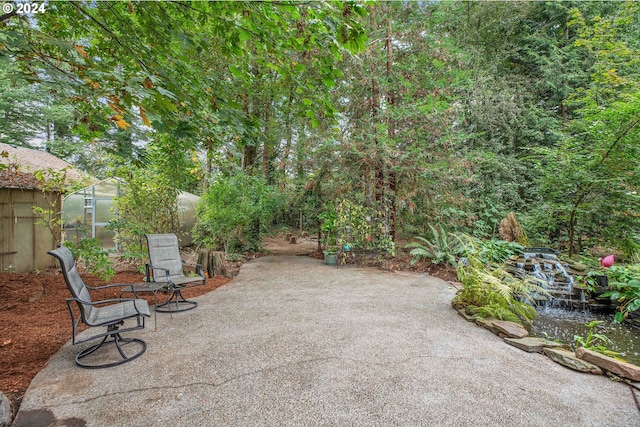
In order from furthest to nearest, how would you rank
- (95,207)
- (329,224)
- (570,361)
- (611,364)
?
(95,207), (329,224), (570,361), (611,364)

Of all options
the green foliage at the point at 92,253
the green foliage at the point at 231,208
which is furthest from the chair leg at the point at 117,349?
the green foliage at the point at 231,208

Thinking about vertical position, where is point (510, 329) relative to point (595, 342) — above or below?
above

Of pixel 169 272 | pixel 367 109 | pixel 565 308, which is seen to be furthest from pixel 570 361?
pixel 367 109

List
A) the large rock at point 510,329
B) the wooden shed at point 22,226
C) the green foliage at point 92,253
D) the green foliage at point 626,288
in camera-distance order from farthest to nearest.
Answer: the wooden shed at point 22,226, the green foliage at point 92,253, the green foliage at point 626,288, the large rock at point 510,329

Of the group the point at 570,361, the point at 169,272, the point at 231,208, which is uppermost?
the point at 231,208

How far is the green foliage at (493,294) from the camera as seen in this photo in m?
3.53

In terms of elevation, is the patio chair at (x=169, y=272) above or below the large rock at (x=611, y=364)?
above

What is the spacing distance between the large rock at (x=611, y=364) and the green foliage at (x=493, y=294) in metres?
0.86

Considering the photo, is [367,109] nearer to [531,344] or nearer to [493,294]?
[493,294]

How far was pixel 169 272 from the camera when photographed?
4.02m

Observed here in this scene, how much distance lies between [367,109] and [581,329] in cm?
594

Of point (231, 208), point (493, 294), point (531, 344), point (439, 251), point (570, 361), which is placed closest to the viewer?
point (570, 361)

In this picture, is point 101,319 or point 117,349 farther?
point 117,349

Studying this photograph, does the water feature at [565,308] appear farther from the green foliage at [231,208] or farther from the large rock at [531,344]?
the green foliage at [231,208]
